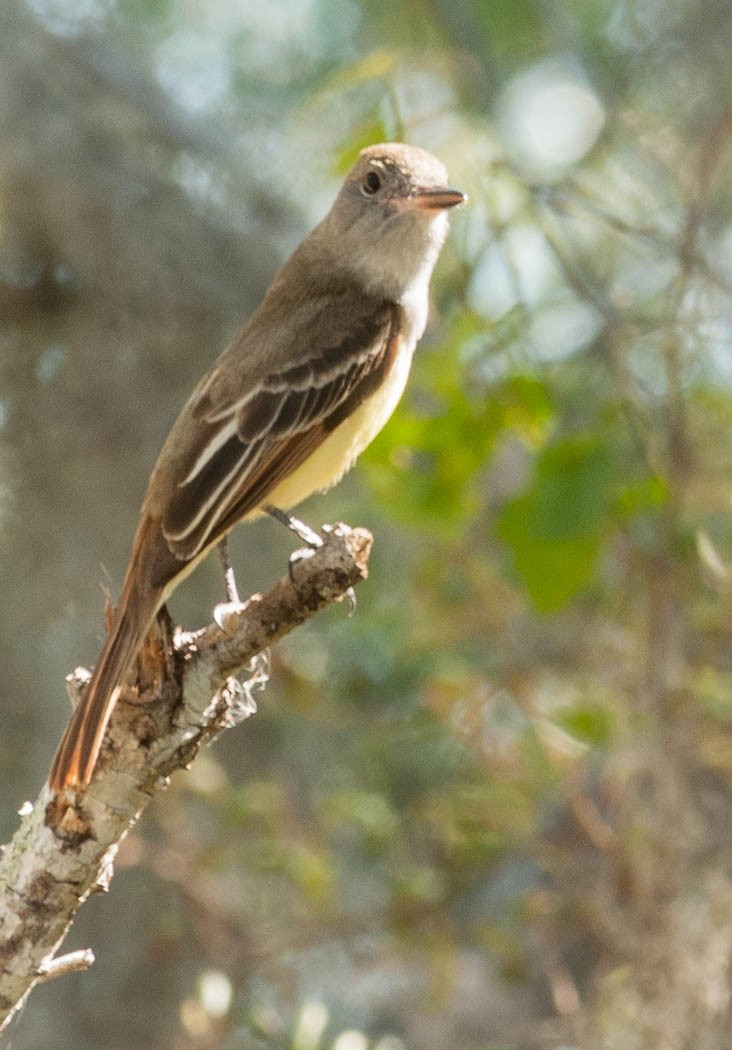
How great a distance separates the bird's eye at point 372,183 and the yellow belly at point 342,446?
2.17ft

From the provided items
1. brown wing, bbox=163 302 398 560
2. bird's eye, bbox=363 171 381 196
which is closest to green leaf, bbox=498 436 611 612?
brown wing, bbox=163 302 398 560

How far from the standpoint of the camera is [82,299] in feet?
20.8

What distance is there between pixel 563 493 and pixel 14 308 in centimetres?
274

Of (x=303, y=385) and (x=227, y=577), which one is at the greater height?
(x=303, y=385)

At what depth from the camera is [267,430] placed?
371 centimetres

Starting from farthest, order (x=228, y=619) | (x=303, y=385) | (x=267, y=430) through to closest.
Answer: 1. (x=303, y=385)
2. (x=267, y=430)
3. (x=228, y=619)

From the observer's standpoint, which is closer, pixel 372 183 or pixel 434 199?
pixel 434 199

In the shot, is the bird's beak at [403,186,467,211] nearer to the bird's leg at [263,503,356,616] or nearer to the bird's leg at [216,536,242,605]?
the bird's leg at [263,503,356,616]

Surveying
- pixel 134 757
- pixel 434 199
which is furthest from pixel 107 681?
pixel 434 199

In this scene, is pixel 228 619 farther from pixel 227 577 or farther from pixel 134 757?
pixel 227 577

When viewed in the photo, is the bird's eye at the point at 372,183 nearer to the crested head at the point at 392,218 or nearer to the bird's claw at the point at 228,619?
the crested head at the point at 392,218

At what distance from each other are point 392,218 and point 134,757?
2082mm

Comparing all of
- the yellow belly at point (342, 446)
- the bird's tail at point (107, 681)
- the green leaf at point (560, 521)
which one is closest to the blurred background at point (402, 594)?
the green leaf at point (560, 521)

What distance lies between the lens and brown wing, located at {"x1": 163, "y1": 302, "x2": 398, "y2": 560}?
137 inches
